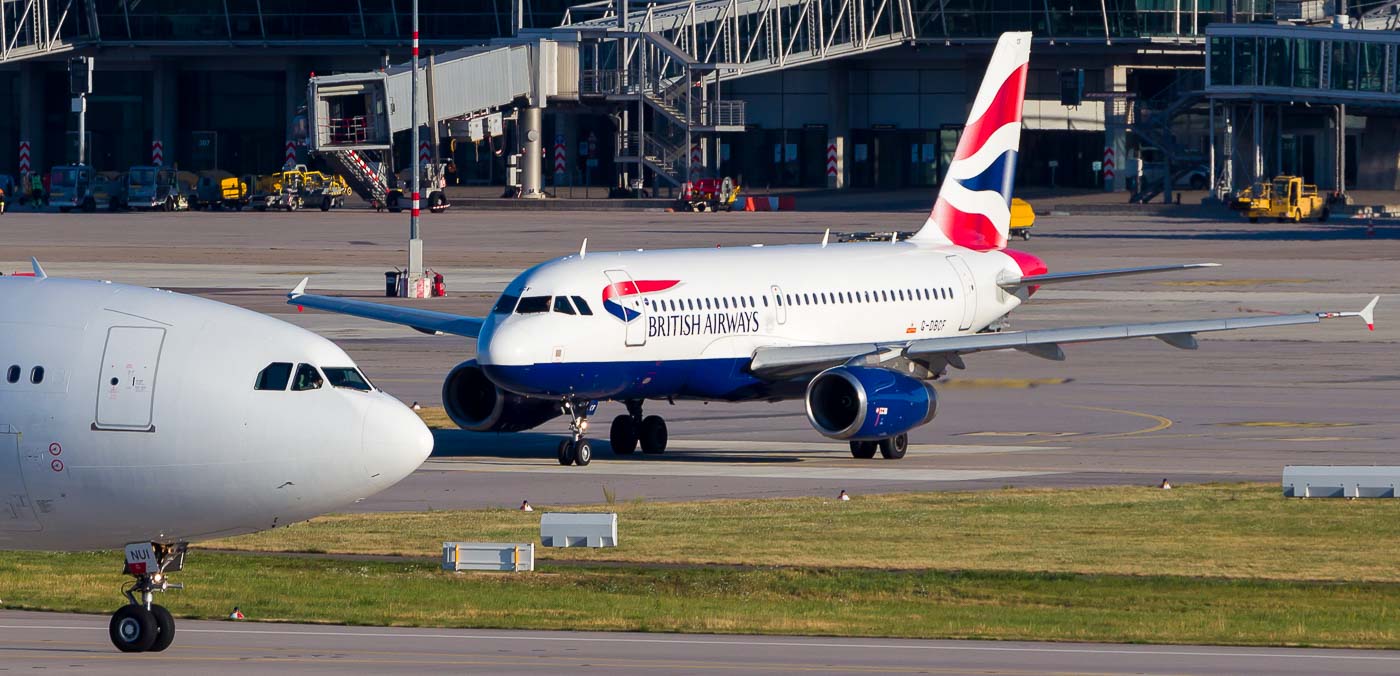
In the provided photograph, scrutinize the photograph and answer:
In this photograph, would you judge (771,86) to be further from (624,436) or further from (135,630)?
(135,630)

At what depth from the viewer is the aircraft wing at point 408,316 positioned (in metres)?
44.2

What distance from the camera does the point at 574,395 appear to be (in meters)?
39.2

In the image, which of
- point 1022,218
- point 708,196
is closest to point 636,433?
point 1022,218

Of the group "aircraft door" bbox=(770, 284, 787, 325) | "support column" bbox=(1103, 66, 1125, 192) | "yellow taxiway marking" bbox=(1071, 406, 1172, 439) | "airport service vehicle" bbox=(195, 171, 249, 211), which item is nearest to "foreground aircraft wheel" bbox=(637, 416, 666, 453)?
"aircraft door" bbox=(770, 284, 787, 325)

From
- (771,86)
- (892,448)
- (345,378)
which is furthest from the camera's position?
(771,86)

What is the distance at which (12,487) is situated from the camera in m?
21.1

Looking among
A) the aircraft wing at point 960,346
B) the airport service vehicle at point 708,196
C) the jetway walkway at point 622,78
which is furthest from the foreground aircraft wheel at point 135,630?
the airport service vehicle at point 708,196

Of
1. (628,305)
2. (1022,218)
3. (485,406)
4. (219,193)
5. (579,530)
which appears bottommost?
(579,530)

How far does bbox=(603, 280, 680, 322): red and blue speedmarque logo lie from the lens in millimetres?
39344

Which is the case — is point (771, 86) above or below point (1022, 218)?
above

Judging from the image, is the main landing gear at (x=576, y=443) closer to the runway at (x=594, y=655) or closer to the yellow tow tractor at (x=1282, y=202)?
the runway at (x=594, y=655)

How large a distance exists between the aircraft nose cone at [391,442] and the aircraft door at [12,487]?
3426 mm

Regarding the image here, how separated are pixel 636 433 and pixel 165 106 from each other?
129m

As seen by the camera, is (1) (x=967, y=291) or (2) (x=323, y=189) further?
(2) (x=323, y=189)
